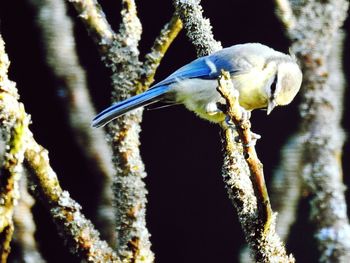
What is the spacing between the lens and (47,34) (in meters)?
2.64

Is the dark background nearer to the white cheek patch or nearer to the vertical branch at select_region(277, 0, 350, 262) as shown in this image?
the vertical branch at select_region(277, 0, 350, 262)

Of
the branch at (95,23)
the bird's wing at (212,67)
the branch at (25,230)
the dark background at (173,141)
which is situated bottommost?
the branch at (25,230)

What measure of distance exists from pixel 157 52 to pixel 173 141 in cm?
108

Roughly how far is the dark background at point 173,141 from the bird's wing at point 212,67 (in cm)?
79

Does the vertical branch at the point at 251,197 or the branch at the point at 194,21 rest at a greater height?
the branch at the point at 194,21

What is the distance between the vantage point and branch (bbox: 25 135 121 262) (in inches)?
68.5

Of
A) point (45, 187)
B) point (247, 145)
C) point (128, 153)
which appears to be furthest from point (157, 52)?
point (247, 145)

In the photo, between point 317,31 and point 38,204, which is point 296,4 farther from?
point 38,204

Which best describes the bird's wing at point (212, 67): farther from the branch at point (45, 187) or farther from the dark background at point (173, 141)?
the dark background at point (173, 141)

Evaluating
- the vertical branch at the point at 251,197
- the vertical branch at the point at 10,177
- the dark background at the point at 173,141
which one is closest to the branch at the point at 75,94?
the dark background at the point at 173,141

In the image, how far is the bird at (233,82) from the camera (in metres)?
2.11

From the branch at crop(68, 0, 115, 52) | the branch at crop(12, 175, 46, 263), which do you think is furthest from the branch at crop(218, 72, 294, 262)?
the branch at crop(12, 175, 46, 263)

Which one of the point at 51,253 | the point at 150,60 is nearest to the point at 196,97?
the point at 150,60

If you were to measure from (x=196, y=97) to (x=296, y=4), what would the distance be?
0.43 m
